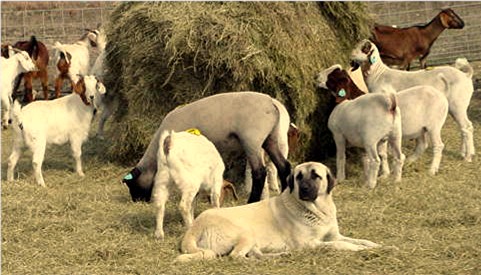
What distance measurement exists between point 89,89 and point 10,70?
3.32 m

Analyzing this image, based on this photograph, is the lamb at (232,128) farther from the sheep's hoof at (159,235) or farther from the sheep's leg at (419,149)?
the sheep's leg at (419,149)

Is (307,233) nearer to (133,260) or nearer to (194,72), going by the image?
(133,260)

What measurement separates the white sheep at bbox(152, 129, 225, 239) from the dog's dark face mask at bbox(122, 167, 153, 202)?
Result: 3.07ft

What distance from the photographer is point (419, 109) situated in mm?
9086

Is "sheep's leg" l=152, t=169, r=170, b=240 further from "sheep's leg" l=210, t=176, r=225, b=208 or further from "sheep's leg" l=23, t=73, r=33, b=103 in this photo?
"sheep's leg" l=23, t=73, r=33, b=103

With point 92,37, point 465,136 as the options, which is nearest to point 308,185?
point 465,136

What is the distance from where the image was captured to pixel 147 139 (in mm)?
9641

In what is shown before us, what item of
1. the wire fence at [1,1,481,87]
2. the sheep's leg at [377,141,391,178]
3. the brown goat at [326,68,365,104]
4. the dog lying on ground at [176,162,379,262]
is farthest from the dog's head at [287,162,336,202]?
the wire fence at [1,1,481,87]

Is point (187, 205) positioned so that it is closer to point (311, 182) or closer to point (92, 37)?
point (311, 182)

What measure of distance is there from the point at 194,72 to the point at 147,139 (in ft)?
3.19

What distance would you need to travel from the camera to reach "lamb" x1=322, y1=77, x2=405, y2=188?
8523 millimetres

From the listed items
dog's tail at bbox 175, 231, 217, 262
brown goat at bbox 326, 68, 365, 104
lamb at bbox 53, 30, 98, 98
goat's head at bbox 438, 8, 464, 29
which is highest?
brown goat at bbox 326, 68, 365, 104

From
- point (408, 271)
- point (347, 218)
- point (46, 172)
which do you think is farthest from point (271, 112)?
point (46, 172)

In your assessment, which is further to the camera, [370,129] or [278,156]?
[370,129]
